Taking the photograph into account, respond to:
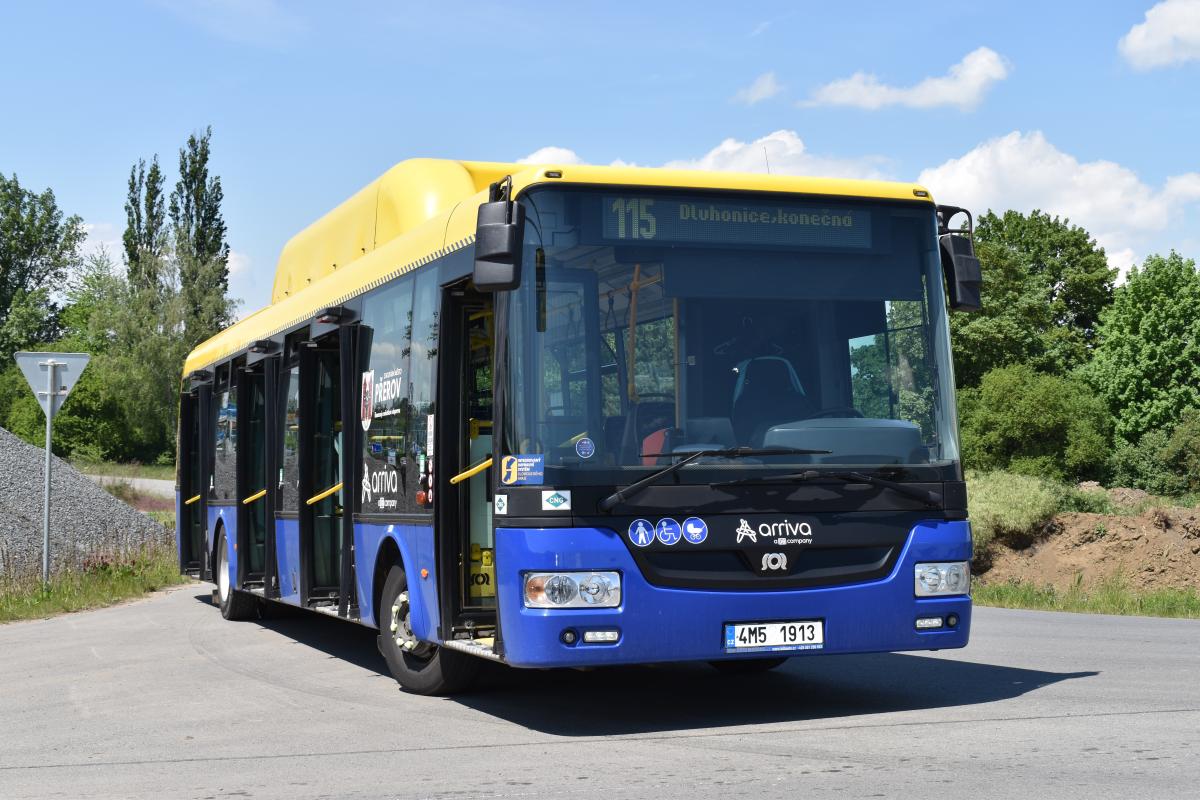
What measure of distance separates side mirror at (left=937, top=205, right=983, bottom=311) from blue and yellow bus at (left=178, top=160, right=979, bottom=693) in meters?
0.01

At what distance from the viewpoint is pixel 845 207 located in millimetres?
9461

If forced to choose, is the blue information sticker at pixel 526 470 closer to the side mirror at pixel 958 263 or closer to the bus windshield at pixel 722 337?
the bus windshield at pixel 722 337

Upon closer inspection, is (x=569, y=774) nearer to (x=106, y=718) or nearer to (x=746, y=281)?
(x=746, y=281)

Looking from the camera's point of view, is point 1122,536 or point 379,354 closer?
point 379,354

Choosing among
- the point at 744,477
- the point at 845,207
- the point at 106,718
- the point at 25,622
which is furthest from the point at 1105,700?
the point at 25,622

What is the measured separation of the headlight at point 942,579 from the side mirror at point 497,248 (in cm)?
301

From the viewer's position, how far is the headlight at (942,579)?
9.22 metres

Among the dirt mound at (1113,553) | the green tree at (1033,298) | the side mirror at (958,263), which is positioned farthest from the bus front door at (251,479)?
the green tree at (1033,298)

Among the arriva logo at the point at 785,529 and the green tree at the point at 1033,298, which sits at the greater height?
the green tree at the point at 1033,298

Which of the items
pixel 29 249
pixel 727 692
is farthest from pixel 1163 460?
pixel 29 249

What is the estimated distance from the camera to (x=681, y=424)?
28.8ft

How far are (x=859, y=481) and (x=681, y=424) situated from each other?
114 cm

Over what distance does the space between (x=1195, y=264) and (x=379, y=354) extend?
201 feet

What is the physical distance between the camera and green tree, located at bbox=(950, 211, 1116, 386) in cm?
6931
